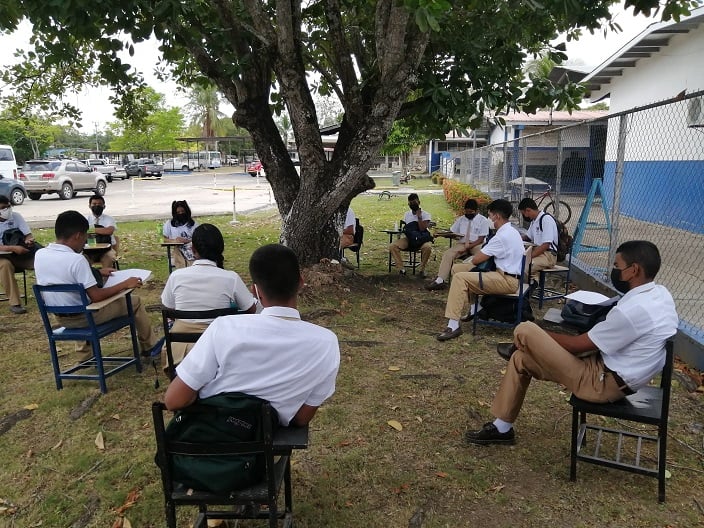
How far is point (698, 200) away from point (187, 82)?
9390mm

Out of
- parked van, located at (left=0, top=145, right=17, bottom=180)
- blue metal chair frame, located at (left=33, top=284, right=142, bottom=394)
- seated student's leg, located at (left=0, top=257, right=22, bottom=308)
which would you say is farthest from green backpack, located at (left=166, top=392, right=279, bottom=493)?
parked van, located at (left=0, top=145, right=17, bottom=180)

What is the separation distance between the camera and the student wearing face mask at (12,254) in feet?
→ 21.1

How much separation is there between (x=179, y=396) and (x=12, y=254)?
5.88m

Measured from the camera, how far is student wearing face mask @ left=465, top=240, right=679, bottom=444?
2.77 metres

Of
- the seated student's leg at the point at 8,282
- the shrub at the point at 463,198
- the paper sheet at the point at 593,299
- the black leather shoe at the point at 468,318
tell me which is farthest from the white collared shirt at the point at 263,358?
the shrub at the point at 463,198

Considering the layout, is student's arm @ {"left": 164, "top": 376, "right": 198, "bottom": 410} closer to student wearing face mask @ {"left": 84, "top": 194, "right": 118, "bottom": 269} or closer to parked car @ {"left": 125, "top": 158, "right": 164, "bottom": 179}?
student wearing face mask @ {"left": 84, "top": 194, "right": 118, "bottom": 269}

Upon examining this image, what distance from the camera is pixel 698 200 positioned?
936 cm

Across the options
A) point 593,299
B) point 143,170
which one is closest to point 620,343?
point 593,299

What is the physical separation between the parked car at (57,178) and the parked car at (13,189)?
1716mm

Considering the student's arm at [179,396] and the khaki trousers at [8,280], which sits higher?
the student's arm at [179,396]

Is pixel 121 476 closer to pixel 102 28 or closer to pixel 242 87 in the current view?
pixel 242 87

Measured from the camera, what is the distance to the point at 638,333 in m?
2.74

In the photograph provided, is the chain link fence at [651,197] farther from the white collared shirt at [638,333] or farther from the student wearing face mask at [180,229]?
the student wearing face mask at [180,229]

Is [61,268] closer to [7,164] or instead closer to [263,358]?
[263,358]
